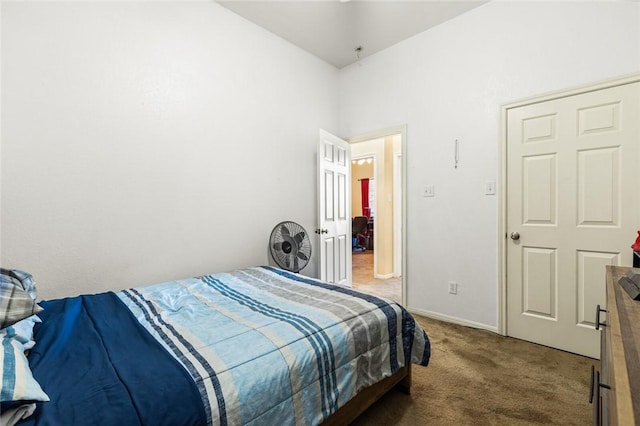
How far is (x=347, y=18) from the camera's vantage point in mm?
2729

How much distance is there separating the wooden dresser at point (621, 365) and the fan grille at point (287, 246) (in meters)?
2.09

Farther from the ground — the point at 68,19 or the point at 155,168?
the point at 68,19

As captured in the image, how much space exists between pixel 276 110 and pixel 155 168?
52.1 inches

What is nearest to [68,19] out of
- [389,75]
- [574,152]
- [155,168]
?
[155,168]

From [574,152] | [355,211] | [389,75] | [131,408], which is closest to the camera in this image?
[131,408]

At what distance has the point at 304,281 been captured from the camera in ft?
6.85

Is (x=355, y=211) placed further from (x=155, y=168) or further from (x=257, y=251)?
(x=155, y=168)

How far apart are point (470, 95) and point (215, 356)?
2822 mm

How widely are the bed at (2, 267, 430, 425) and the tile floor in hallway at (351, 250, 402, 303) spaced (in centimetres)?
196

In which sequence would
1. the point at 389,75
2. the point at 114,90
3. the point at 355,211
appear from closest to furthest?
the point at 114,90 < the point at 389,75 < the point at 355,211

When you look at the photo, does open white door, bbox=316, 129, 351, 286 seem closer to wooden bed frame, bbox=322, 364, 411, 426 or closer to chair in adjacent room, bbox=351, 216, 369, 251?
wooden bed frame, bbox=322, 364, 411, 426

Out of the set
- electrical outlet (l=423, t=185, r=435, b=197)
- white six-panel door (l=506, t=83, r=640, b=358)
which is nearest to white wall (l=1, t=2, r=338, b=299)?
electrical outlet (l=423, t=185, r=435, b=197)

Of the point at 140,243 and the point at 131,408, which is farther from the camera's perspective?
the point at 140,243

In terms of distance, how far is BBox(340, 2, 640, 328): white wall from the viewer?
212cm
